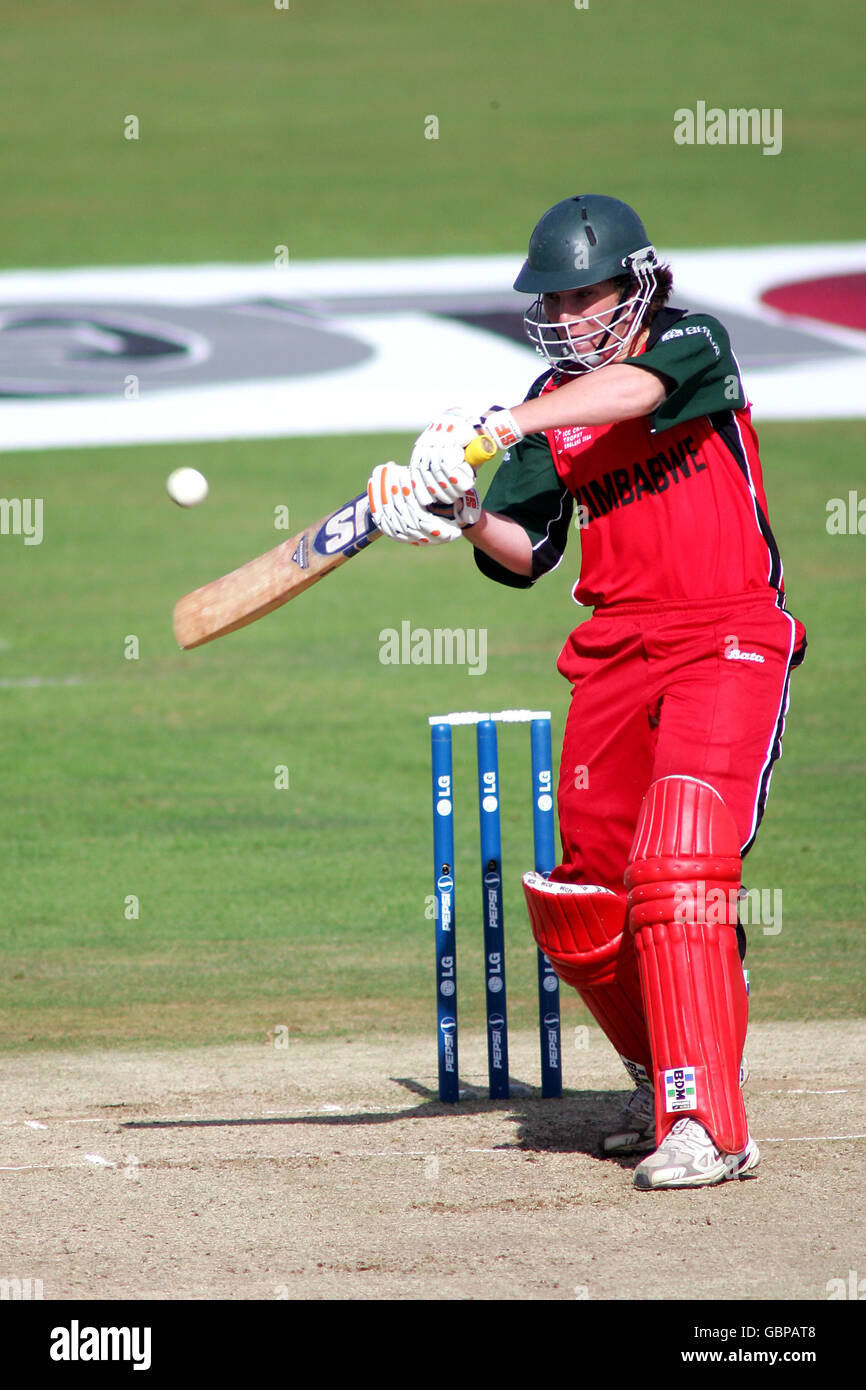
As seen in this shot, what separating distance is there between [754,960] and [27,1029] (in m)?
2.67

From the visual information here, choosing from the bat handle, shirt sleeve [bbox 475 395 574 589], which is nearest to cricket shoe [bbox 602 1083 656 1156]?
shirt sleeve [bbox 475 395 574 589]

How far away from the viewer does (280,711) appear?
1020cm

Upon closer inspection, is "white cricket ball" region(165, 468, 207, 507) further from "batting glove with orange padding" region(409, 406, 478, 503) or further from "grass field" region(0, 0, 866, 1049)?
"grass field" region(0, 0, 866, 1049)

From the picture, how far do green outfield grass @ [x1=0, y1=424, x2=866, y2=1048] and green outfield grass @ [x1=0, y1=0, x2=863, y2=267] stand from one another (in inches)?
184

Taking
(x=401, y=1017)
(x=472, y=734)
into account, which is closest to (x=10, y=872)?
(x=401, y=1017)

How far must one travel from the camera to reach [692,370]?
4066mm

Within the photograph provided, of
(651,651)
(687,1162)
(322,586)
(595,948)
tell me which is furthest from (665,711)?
(322,586)

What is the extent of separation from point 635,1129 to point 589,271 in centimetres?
211

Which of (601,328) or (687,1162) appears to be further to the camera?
(601,328)

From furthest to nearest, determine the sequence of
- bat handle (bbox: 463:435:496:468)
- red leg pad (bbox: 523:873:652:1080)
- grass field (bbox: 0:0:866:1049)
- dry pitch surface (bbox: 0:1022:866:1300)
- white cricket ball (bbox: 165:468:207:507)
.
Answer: grass field (bbox: 0:0:866:1049), white cricket ball (bbox: 165:468:207:507), red leg pad (bbox: 523:873:652:1080), bat handle (bbox: 463:435:496:468), dry pitch surface (bbox: 0:1022:866:1300)

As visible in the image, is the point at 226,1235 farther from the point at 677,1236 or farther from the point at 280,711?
the point at 280,711

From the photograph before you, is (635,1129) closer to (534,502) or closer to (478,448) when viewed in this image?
(534,502)

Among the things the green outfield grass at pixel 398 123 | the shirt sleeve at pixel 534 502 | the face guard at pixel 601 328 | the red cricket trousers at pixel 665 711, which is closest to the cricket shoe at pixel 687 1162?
the red cricket trousers at pixel 665 711

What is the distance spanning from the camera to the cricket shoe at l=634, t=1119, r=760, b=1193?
3.93m
